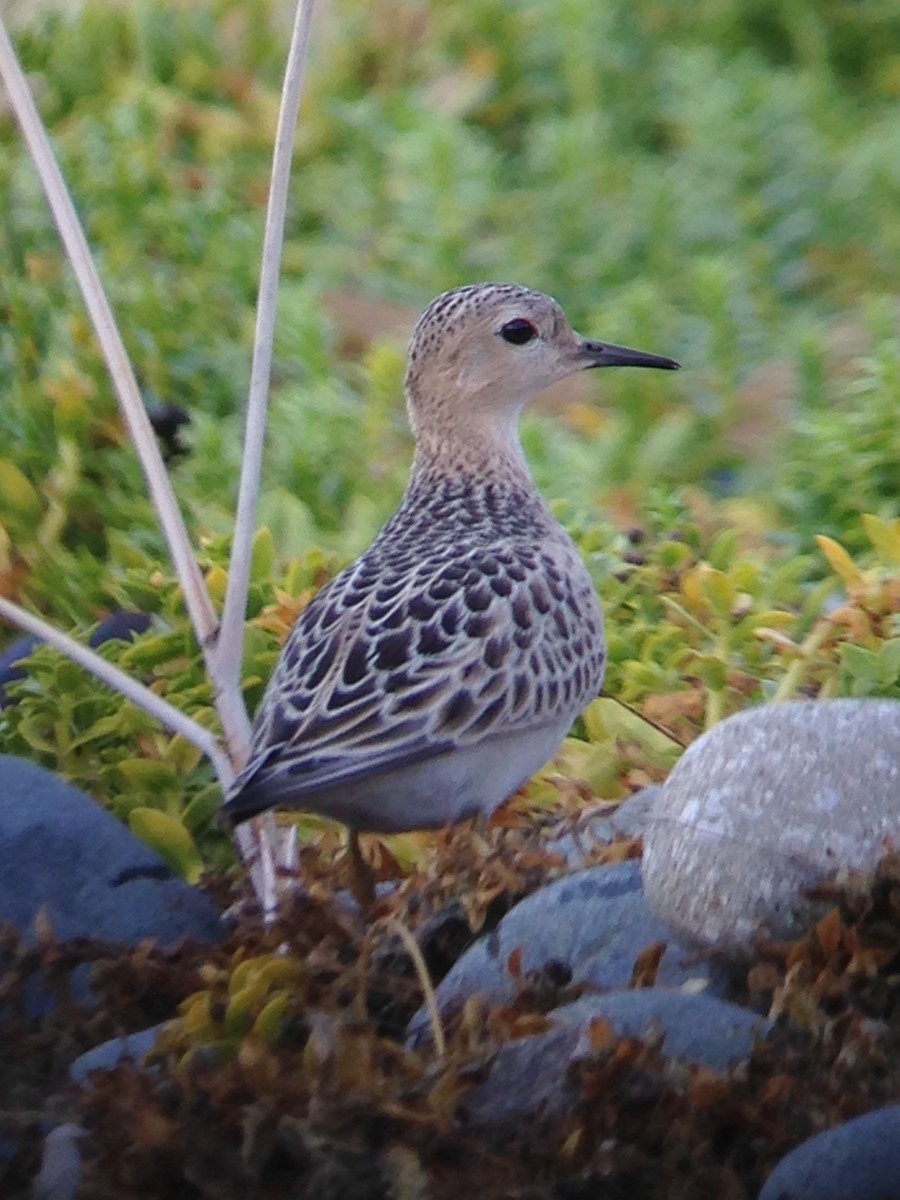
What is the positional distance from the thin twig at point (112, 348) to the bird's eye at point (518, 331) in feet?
2.81

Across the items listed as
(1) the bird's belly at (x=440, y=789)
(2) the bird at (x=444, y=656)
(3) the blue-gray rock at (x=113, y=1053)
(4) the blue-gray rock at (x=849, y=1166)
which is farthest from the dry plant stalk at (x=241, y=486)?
(4) the blue-gray rock at (x=849, y=1166)

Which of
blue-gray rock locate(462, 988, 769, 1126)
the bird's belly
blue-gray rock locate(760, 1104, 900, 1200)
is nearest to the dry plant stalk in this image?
the bird's belly

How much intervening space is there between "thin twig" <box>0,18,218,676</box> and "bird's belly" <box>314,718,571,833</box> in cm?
56

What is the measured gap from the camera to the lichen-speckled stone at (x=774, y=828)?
3650 mm

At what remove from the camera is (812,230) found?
7.92 meters

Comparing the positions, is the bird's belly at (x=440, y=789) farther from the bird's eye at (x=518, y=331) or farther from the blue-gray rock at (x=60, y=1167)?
the bird's eye at (x=518, y=331)

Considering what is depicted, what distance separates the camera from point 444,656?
14.1 ft

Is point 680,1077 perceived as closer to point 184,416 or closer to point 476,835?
point 476,835

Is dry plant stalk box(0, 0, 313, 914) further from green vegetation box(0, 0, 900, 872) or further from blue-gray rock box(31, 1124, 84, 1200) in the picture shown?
blue-gray rock box(31, 1124, 84, 1200)

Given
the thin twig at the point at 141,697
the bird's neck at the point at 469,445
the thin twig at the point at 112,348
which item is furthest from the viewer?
the bird's neck at the point at 469,445

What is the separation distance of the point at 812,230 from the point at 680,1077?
198 inches

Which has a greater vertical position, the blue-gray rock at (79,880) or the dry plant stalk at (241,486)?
the dry plant stalk at (241,486)

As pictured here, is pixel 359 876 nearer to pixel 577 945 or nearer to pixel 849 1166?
pixel 577 945

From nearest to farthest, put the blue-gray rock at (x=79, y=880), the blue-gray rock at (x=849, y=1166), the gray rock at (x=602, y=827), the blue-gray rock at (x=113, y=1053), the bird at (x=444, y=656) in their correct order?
the blue-gray rock at (x=849, y=1166)
the blue-gray rock at (x=113, y=1053)
the blue-gray rock at (x=79, y=880)
the bird at (x=444, y=656)
the gray rock at (x=602, y=827)
